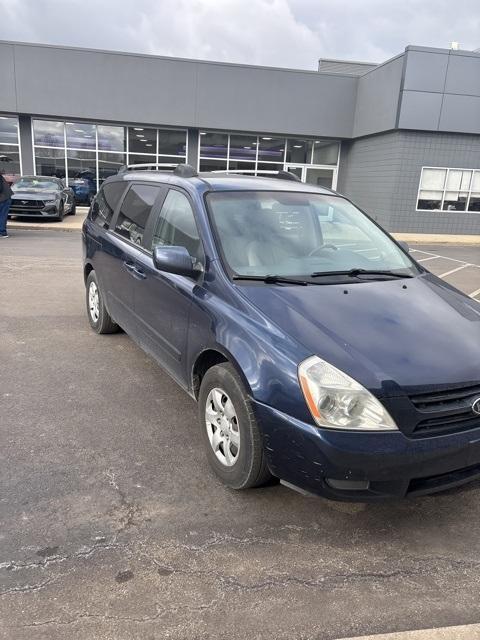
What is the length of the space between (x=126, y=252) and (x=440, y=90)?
18145mm

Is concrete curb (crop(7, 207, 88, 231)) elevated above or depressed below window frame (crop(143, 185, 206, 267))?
below

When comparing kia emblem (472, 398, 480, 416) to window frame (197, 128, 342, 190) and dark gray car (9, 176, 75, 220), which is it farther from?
window frame (197, 128, 342, 190)

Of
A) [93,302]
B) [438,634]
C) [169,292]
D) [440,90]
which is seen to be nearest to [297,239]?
[169,292]

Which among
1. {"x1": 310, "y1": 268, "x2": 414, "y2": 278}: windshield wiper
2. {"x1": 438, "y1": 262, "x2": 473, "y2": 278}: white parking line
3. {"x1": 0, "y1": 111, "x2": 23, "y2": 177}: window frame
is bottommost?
{"x1": 438, "y1": 262, "x2": 473, "y2": 278}: white parking line

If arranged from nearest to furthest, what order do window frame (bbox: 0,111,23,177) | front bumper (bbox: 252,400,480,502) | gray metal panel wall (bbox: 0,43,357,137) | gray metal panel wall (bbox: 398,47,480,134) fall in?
front bumper (bbox: 252,400,480,502) → gray metal panel wall (bbox: 398,47,480,134) → gray metal panel wall (bbox: 0,43,357,137) → window frame (bbox: 0,111,23,177)

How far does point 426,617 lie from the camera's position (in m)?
2.28

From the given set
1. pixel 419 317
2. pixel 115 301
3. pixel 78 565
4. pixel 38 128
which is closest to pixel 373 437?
pixel 419 317

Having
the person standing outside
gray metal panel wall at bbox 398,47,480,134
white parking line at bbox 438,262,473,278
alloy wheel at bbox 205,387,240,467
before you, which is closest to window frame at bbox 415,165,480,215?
gray metal panel wall at bbox 398,47,480,134

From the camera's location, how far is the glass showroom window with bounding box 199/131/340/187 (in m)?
23.0

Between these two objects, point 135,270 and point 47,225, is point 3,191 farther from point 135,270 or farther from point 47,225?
point 135,270

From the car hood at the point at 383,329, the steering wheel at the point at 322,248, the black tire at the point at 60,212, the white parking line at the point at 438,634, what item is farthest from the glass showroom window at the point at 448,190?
the white parking line at the point at 438,634

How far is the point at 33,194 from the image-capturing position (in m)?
16.4

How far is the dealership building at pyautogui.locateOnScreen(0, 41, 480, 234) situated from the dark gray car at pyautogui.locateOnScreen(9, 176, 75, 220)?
522 cm

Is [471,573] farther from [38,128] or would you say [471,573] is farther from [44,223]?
[38,128]
